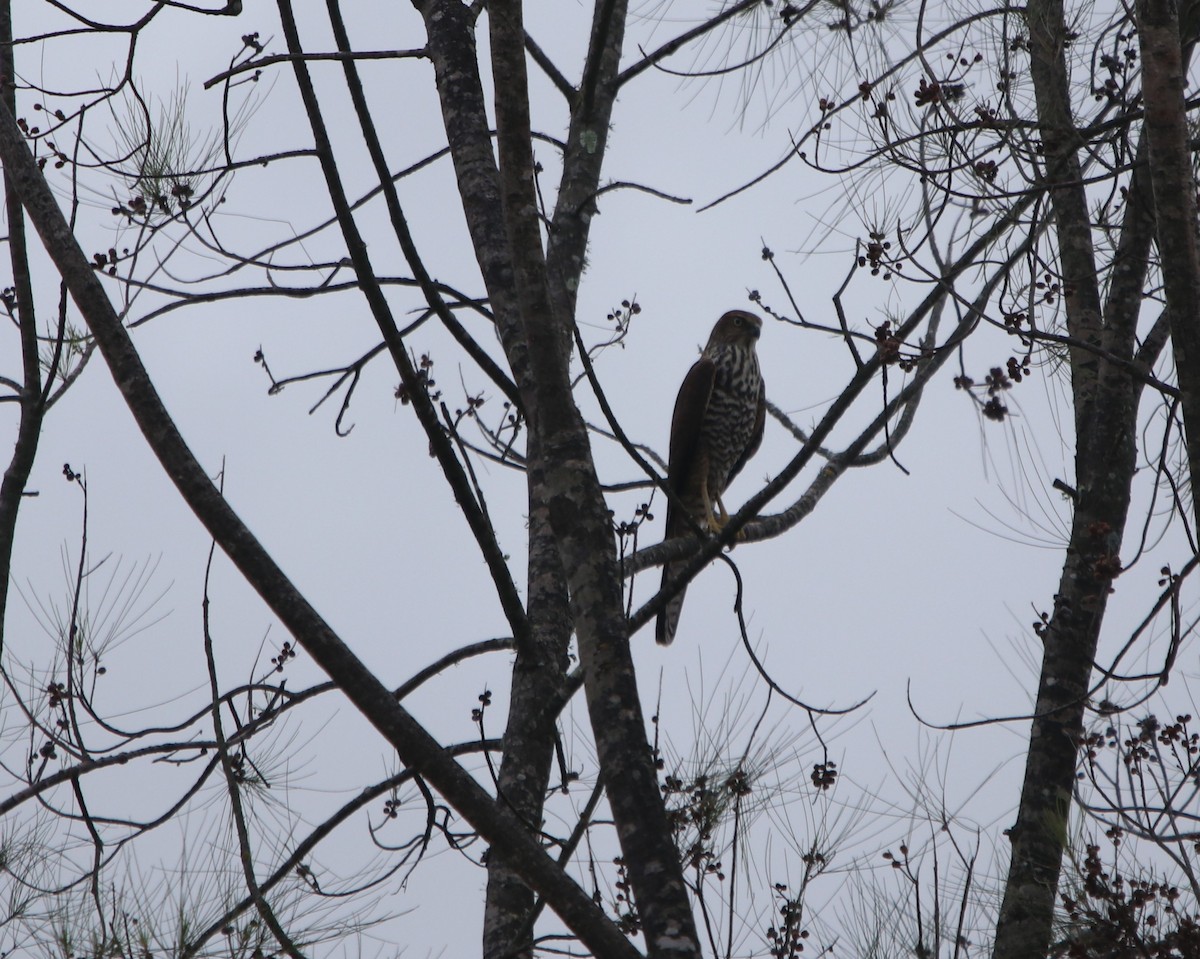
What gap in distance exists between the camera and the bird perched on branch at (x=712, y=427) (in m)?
5.80

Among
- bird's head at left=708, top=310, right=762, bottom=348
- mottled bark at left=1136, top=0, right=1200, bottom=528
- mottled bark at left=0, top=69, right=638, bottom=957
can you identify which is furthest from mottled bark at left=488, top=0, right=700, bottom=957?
bird's head at left=708, top=310, right=762, bottom=348

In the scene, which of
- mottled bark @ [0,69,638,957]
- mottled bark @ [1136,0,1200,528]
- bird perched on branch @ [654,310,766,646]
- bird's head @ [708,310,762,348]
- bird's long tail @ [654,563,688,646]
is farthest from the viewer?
bird's head @ [708,310,762,348]

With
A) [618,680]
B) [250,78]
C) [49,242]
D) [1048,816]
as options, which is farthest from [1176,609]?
[250,78]

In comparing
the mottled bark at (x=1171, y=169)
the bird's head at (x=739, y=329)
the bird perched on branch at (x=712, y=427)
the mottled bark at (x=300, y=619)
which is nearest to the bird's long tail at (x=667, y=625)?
the bird perched on branch at (x=712, y=427)

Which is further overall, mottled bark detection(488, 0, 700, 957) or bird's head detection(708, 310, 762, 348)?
bird's head detection(708, 310, 762, 348)

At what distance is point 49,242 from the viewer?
Answer: 5.15 feet

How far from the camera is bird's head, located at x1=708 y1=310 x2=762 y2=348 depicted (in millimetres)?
6203

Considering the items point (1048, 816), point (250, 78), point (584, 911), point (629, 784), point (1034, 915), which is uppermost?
point (250, 78)

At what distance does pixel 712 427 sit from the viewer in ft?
19.4

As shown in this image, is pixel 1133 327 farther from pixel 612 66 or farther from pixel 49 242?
pixel 49 242

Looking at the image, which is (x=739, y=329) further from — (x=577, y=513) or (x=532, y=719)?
(x=577, y=513)

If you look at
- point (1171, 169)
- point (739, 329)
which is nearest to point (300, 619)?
point (1171, 169)

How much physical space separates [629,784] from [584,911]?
0.55ft

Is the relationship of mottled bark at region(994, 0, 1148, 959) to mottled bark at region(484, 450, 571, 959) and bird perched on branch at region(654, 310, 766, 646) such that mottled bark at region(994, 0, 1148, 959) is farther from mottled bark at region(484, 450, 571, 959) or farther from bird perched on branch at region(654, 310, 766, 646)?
bird perched on branch at region(654, 310, 766, 646)
